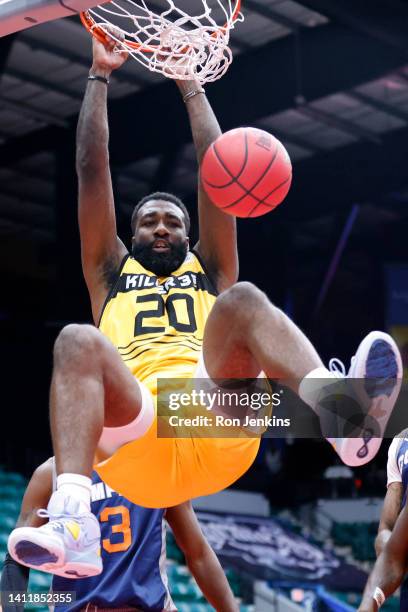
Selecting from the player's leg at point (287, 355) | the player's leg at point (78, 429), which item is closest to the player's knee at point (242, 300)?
the player's leg at point (287, 355)

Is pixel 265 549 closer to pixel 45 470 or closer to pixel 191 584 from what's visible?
pixel 191 584

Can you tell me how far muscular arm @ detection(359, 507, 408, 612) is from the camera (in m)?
4.87

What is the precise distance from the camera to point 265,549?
14344 mm

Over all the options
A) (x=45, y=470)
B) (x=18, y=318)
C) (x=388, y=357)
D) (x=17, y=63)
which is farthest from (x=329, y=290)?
(x=388, y=357)

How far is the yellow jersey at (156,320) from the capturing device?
457cm

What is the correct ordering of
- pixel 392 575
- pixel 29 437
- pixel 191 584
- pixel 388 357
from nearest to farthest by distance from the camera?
pixel 388 357 → pixel 392 575 → pixel 191 584 → pixel 29 437

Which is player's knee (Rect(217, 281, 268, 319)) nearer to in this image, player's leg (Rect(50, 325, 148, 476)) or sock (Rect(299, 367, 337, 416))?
sock (Rect(299, 367, 337, 416))

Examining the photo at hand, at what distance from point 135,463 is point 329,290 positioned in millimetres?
15041

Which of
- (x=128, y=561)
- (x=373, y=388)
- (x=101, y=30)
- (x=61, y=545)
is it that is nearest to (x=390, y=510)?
(x=128, y=561)

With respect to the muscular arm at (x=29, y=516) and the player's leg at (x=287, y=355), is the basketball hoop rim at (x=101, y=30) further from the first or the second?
the muscular arm at (x=29, y=516)

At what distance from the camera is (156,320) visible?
469 cm

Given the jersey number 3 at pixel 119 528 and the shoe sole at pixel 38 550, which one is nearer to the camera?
the shoe sole at pixel 38 550

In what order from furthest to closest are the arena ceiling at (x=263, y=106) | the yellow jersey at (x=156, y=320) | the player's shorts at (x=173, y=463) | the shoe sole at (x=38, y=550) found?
the arena ceiling at (x=263, y=106), the yellow jersey at (x=156, y=320), the player's shorts at (x=173, y=463), the shoe sole at (x=38, y=550)

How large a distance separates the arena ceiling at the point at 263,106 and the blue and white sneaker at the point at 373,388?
8032 mm
